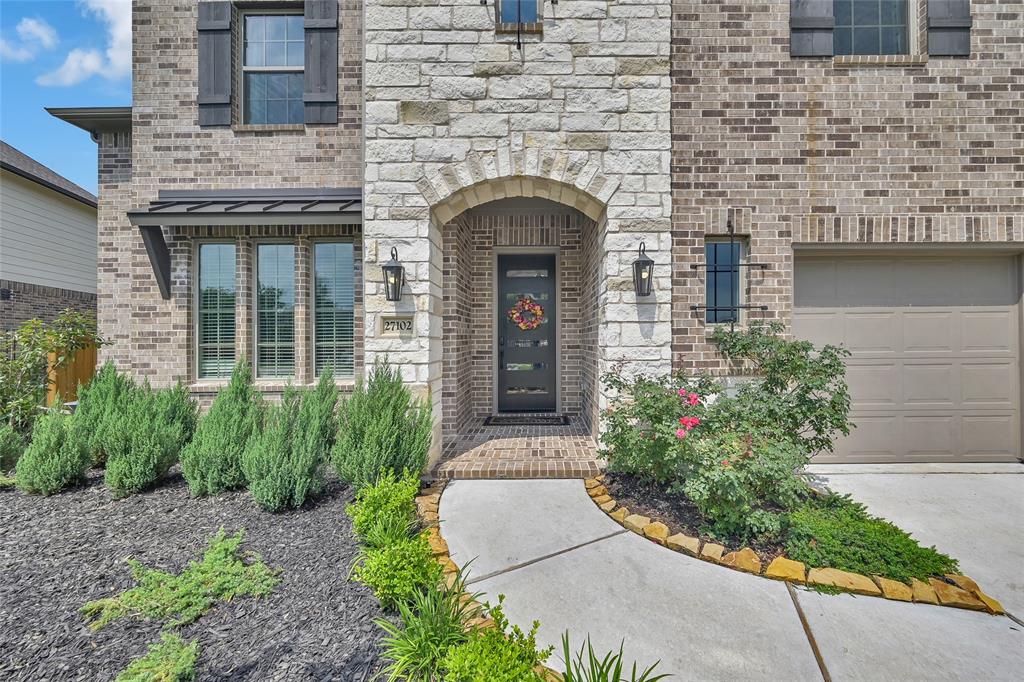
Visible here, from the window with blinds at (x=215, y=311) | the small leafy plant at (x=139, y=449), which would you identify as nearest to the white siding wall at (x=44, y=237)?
the window with blinds at (x=215, y=311)

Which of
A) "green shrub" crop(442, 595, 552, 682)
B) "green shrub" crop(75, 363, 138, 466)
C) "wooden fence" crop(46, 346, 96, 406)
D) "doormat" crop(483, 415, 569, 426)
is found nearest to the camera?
"green shrub" crop(442, 595, 552, 682)

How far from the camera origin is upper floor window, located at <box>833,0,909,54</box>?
14.5 ft

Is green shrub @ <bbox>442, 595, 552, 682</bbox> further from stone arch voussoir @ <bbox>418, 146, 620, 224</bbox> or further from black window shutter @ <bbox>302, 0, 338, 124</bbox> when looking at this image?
black window shutter @ <bbox>302, 0, 338, 124</bbox>

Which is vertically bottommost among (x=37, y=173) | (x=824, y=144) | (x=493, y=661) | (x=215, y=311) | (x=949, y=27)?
(x=493, y=661)

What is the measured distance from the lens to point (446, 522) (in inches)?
121

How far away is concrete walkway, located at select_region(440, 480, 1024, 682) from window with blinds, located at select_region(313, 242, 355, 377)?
318 cm

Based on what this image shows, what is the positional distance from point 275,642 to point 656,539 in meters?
2.28

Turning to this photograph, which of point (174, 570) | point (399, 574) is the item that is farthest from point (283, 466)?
point (399, 574)

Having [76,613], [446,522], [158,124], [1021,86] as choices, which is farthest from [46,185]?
[1021,86]

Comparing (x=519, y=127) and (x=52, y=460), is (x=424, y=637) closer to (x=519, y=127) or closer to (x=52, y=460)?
(x=52, y=460)

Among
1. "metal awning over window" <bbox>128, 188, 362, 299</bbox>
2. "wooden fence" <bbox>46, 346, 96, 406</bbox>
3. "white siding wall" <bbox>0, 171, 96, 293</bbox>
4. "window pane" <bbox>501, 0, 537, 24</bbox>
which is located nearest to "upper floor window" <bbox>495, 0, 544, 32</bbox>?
"window pane" <bbox>501, 0, 537, 24</bbox>

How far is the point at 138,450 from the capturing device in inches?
132

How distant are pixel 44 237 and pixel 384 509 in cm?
1058

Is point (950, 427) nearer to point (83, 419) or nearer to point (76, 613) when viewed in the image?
point (76, 613)
